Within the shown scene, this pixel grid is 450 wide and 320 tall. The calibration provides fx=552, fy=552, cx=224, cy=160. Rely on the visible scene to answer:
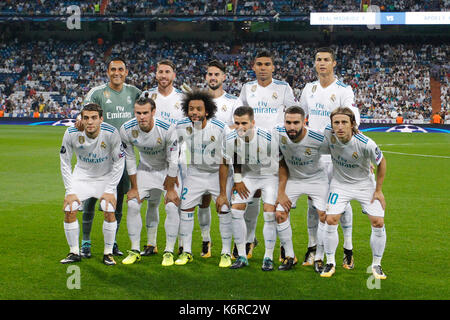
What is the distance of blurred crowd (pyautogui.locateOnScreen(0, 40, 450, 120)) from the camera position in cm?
3634

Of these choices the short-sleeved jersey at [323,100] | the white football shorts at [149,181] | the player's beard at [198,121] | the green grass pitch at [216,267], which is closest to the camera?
the green grass pitch at [216,267]

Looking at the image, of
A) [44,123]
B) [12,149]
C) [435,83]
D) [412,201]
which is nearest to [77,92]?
[44,123]

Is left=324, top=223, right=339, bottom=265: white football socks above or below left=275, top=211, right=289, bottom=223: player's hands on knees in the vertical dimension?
below

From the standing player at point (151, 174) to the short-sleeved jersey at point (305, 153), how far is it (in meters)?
1.29

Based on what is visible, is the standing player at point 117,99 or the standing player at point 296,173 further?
the standing player at point 117,99

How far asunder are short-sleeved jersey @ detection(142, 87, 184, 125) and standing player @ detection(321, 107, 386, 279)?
212 centimetres

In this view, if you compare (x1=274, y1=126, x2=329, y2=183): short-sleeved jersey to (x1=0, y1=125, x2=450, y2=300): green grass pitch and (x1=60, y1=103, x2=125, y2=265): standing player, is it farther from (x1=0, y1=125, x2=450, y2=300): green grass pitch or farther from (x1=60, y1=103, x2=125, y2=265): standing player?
(x1=60, y1=103, x2=125, y2=265): standing player

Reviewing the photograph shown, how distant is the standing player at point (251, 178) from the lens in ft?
20.5

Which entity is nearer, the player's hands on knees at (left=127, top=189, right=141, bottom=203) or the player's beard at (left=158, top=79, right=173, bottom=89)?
the player's hands on knees at (left=127, top=189, right=141, bottom=203)

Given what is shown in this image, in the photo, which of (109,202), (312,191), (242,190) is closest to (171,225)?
(109,202)

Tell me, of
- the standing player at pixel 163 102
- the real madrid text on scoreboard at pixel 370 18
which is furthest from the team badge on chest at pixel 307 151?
the real madrid text on scoreboard at pixel 370 18

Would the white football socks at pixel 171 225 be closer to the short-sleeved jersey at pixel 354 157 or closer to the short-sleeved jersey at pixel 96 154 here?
the short-sleeved jersey at pixel 96 154

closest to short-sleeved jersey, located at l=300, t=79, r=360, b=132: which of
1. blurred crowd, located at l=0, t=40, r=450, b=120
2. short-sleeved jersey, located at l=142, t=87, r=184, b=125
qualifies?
short-sleeved jersey, located at l=142, t=87, r=184, b=125

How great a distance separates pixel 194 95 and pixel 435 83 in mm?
34224
